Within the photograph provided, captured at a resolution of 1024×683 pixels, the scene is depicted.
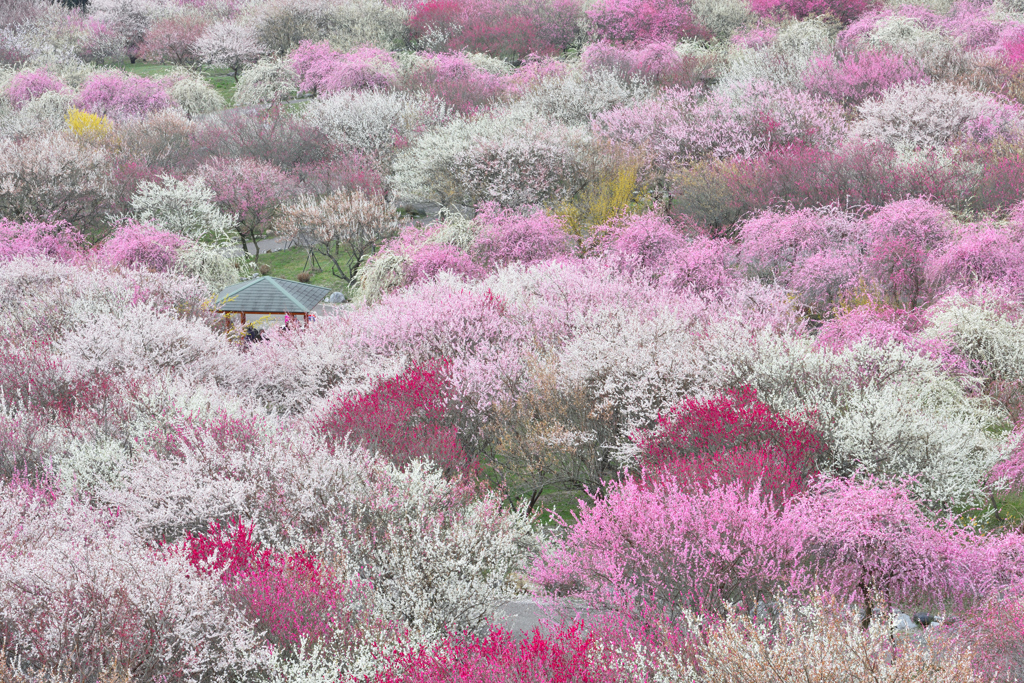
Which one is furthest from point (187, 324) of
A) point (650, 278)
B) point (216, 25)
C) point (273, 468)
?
point (216, 25)

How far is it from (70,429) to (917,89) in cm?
2706

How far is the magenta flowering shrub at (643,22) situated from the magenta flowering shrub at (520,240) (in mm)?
28849

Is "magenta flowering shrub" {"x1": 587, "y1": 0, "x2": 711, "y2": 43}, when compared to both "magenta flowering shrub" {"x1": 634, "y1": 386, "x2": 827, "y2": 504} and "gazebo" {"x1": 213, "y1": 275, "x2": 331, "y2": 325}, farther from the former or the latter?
"magenta flowering shrub" {"x1": 634, "y1": 386, "x2": 827, "y2": 504}

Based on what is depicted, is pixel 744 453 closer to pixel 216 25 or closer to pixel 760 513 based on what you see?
pixel 760 513

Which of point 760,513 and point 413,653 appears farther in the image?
point 760,513

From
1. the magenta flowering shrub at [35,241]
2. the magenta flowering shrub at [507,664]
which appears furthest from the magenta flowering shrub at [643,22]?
the magenta flowering shrub at [507,664]

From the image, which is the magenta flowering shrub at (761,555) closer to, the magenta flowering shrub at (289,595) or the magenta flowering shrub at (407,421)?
the magenta flowering shrub at (289,595)

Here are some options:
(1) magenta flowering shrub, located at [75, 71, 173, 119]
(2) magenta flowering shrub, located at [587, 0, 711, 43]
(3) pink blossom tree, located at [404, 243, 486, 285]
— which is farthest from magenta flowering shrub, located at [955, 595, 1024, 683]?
(2) magenta flowering shrub, located at [587, 0, 711, 43]

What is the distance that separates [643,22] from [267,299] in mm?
37522

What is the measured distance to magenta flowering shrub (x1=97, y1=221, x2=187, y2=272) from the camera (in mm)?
26234

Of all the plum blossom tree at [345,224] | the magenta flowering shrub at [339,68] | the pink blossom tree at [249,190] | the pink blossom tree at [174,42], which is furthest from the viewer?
the pink blossom tree at [174,42]

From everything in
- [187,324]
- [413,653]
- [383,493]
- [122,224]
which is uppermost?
[413,653]

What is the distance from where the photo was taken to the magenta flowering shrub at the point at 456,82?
1559 inches

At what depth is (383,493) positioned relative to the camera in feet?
35.8
